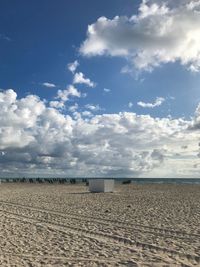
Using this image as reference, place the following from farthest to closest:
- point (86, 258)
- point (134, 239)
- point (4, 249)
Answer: point (134, 239) < point (4, 249) < point (86, 258)

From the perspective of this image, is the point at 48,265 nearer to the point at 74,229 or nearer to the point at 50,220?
the point at 74,229

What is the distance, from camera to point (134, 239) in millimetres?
11781

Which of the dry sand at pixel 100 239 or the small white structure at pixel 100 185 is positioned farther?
the small white structure at pixel 100 185

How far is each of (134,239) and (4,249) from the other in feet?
12.3

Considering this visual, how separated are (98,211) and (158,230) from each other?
6323 mm

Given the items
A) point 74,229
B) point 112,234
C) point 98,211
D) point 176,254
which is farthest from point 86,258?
point 98,211

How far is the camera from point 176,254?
9.84m

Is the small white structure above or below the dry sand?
above

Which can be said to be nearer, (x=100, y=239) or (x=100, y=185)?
(x=100, y=239)

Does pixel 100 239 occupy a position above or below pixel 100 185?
below

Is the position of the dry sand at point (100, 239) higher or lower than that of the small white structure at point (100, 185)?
lower

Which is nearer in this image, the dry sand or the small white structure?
the dry sand

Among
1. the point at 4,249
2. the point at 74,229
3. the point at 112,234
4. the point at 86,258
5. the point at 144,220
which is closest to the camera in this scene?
the point at 86,258

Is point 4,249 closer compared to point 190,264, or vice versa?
point 190,264
